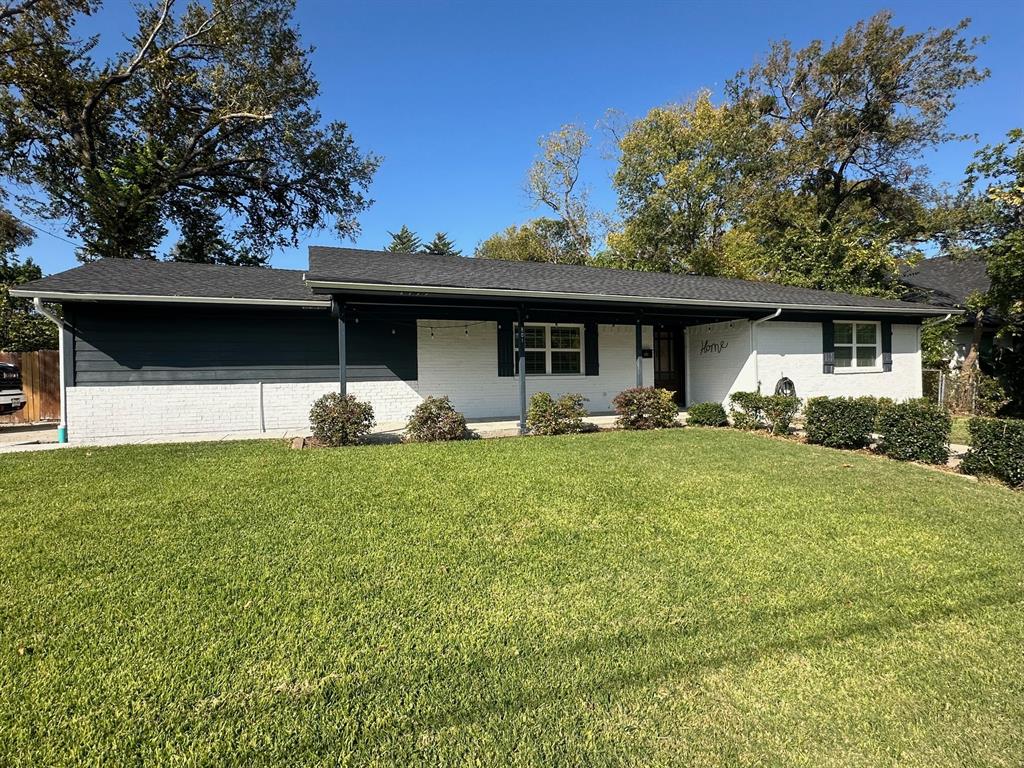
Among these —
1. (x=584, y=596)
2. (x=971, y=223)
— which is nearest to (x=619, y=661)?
(x=584, y=596)

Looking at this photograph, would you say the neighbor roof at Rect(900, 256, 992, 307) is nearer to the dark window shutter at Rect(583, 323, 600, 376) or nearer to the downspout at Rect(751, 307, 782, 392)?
the downspout at Rect(751, 307, 782, 392)

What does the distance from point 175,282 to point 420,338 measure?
196 inches

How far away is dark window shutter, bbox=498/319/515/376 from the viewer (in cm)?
1138

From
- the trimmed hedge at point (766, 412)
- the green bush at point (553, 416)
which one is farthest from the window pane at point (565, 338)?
the trimmed hedge at point (766, 412)

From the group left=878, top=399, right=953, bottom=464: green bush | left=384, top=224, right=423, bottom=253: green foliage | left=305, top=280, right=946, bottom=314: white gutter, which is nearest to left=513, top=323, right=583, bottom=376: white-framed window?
left=305, top=280, right=946, bottom=314: white gutter

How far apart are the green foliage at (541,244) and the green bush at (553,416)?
21.7m

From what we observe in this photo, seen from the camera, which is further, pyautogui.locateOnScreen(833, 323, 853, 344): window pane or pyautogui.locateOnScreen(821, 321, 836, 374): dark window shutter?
pyautogui.locateOnScreen(833, 323, 853, 344): window pane

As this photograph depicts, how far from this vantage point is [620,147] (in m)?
25.2

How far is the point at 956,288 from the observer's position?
1734 cm

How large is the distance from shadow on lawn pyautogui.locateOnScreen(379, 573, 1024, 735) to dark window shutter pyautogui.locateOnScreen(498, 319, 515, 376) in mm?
8936

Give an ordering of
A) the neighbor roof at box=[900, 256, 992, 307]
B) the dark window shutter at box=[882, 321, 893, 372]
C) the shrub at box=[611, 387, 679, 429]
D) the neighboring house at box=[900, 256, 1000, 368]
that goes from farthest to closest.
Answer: the neighbor roof at box=[900, 256, 992, 307] < the neighboring house at box=[900, 256, 1000, 368] < the dark window shutter at box=[882, 321, 893, 372] < the shrub at box=[611, 387, 679, 429]

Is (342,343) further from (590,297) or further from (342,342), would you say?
(590,297)

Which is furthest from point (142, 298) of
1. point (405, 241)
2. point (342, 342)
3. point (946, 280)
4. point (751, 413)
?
point (946, 280)

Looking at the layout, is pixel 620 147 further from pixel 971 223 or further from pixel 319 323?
pixel 319 323
